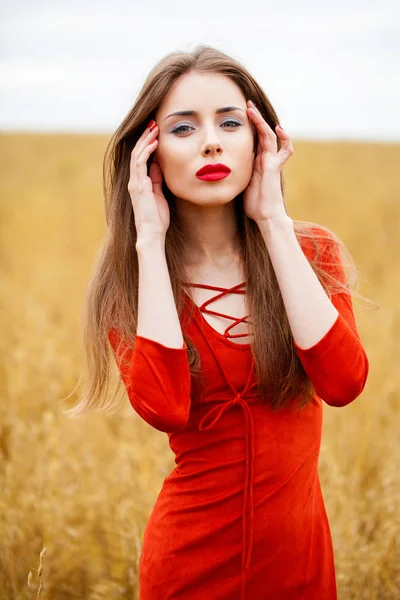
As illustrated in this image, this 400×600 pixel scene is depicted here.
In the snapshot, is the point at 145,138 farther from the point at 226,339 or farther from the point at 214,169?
the point at 226,339

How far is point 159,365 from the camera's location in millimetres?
1427

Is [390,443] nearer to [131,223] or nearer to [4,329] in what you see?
[131,223]

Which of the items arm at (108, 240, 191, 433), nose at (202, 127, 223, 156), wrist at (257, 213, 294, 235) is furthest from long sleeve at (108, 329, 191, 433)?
nose at (202, 127, 223, 156)

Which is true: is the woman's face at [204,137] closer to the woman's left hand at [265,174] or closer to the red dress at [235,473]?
the woman's left hand at [265,174]

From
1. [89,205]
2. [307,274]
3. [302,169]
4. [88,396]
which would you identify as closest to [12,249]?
[89,205]

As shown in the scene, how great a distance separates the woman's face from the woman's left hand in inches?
1.5

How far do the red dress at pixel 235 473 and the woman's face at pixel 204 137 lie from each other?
1.10 ft

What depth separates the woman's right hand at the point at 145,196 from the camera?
1572mm

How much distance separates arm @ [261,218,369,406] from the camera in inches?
54.9

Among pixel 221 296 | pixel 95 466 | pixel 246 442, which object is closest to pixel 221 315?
pixel 221 296

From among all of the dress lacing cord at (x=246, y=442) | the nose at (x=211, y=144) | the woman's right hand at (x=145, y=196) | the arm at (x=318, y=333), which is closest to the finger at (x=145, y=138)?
the woman's right hand at (x=145, y=196)

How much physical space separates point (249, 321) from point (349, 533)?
1.30 meters

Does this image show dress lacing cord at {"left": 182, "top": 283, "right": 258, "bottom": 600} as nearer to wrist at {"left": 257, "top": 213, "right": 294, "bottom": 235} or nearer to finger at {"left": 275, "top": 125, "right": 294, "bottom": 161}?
wrist at {"left": 257, "top": 213, "right": 294, "bottom": 235}

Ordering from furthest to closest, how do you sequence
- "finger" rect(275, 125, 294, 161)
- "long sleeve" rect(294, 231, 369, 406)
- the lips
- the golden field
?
the golden field < "finger" rect(275, 125, 294, 161) < the lips < "long sleeve" rect(294, 231, 369, 406)
